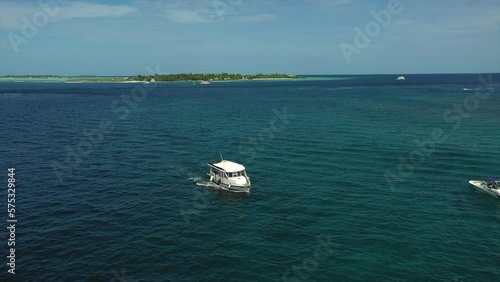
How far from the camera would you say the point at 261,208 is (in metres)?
49.8

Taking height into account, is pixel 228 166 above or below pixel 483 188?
below

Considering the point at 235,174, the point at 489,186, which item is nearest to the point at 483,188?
the point at 489,186

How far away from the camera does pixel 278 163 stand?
70.2 meters

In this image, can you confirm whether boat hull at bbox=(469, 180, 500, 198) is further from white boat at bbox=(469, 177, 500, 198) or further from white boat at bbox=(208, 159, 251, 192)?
white boat at bbox=(208, 159, 251, 192)

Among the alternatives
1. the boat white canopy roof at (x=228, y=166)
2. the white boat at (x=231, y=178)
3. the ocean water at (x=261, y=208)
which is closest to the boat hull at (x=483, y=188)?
the ocean water at (x=261, y=208)

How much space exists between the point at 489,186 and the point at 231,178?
38.3 m

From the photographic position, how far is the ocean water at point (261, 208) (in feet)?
119

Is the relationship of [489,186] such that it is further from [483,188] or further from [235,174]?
[235,174]

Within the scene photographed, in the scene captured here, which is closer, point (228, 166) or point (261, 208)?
Answer: point (261, 208)

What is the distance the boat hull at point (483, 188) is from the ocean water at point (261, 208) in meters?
0.89

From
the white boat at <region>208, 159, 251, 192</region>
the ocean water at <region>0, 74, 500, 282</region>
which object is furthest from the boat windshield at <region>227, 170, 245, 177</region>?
the ocean water at <region>0, 74, 500, 282</region>

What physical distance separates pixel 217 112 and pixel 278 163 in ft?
267

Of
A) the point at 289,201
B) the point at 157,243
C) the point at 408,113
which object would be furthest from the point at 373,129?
the point at 157,243

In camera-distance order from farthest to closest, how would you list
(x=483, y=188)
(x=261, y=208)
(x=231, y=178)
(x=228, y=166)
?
(x=228, y=166) → (x=231, y=178) → (x=483, y=188) → (x=261, y=208)
